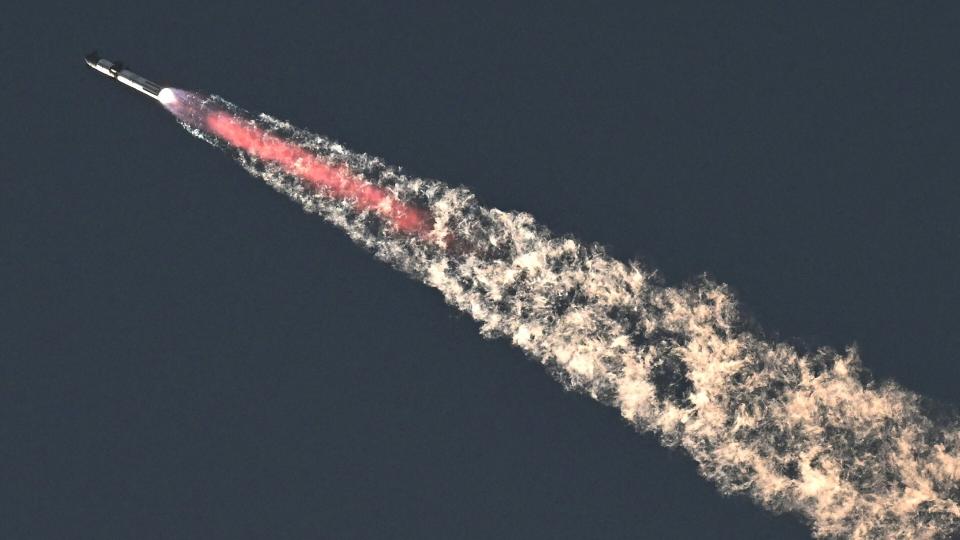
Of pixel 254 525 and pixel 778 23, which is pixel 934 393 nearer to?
pixel 778 23

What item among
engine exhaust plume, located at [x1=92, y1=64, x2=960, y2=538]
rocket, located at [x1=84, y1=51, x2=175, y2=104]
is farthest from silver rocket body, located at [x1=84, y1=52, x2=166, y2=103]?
engine exhaust plume, located at [x1=92, y1=64, x2=960, y2=538]

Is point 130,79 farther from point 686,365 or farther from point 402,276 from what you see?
point 686,365

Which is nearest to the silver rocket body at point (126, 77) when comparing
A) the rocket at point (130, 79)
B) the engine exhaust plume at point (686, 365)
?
the rocket at point (130, 79)

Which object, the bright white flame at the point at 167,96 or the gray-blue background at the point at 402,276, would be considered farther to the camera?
the bright white flame at the point at 167,96

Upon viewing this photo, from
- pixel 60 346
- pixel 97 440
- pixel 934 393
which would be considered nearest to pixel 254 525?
pixel 97 440

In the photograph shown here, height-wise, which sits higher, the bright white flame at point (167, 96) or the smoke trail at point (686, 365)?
the bright white flame at point (167, 96)

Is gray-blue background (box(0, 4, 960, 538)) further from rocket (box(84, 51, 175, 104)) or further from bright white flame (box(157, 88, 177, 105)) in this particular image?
bright white flame (box(157, 88, 177, 105))

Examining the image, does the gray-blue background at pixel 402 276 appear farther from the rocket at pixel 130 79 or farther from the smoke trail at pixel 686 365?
the smoke trail at pixel 686 365

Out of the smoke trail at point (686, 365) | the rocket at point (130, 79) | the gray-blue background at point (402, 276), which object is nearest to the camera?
the smoke trail at point (686, 365)
